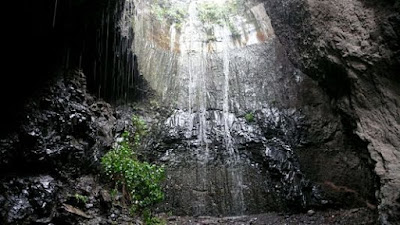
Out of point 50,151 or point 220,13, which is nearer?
point 50,151

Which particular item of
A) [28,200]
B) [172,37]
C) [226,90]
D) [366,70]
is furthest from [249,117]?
[28,200]

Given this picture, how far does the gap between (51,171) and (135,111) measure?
5374 millimetres

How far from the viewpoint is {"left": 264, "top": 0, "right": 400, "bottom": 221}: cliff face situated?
5.72m

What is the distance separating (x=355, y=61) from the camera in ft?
22.4

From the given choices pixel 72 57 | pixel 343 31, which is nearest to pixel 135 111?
pixel 72 57

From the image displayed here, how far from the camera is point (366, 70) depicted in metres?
6.62

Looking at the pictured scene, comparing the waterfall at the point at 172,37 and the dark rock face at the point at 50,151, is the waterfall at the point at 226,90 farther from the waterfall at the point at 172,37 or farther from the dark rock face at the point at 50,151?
the dark rock face at the point at 50,151

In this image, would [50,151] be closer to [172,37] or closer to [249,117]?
[249,117]

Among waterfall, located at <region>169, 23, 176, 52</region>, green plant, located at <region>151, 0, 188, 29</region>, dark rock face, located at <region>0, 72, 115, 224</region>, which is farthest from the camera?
green plant, located at <region>151, 0, 188, 29</region>

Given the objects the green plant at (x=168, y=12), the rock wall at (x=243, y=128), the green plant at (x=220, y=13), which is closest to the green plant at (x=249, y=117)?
the rock wall at (x=243, y=128)

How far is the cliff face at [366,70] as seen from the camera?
5.72 metres

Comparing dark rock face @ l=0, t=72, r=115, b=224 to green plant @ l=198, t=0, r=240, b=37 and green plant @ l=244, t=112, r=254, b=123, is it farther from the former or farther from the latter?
green plant @ l=198, t=0, r=240, b=37

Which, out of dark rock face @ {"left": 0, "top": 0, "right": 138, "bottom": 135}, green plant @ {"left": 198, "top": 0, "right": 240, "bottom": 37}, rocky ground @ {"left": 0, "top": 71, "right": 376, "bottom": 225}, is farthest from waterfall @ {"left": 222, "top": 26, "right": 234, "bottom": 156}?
dark rock face @ {"left": 0, "top": 0, "right": 138, "bottom": 135}

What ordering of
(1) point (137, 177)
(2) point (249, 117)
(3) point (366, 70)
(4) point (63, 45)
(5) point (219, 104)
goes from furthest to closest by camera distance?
(5) point (219, 104)
(2) point (249, 117)
(4) point (63, 45)
(1) point (137, 177)
(3) point (366, 70)
